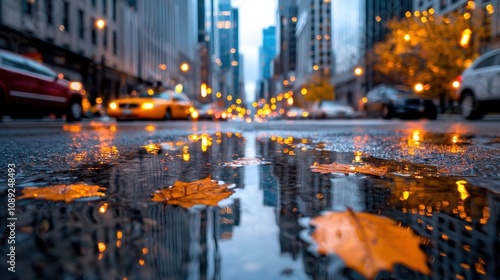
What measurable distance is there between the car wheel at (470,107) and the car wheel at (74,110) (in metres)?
12.0

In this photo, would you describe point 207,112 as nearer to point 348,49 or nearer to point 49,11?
point 49,11

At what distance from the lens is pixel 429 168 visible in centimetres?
235

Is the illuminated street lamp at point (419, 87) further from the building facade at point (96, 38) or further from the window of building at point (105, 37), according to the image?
the window of building at point (105, 37)

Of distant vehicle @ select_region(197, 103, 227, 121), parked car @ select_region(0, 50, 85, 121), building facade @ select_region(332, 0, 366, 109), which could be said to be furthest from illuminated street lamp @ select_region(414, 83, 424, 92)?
building facade @ select_region(332, 0, 366, 109)

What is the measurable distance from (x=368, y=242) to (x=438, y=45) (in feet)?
75.9

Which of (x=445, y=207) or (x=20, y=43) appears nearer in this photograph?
(x=445, y=207)

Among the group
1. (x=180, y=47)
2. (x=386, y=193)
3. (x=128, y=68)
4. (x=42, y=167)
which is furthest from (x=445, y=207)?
(x=180, y=47)

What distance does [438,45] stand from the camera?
21.2 m

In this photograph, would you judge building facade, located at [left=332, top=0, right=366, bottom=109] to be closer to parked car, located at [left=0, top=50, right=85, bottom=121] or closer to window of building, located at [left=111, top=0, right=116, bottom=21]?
window of building, located at [left=111, top=0, right=116, bottom=21]

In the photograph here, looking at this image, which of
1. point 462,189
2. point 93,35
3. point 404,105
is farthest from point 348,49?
point 462,189

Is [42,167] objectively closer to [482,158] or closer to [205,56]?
[482,158]

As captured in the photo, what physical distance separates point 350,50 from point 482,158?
5379 cm

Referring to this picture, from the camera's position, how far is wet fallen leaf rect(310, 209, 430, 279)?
847 mm

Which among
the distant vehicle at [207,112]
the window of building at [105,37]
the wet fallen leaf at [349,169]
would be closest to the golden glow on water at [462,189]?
the wet fallen leaf at [349,169]
